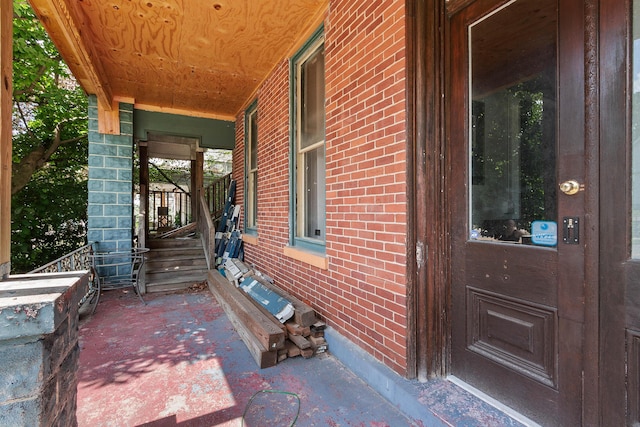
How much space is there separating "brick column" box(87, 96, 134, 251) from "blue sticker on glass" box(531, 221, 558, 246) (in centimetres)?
562

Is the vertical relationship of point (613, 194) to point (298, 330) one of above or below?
above

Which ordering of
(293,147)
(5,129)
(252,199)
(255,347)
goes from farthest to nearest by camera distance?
(252,199) → (293,147) → (255,347) → (5,129)

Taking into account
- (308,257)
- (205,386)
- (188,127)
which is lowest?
(205,386)

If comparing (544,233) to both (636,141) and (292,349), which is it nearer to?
(636,141)

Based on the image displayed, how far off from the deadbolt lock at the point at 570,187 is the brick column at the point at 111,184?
226 inches

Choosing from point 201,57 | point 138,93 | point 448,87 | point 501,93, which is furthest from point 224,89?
point 501,93

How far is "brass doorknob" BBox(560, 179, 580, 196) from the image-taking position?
135 cm

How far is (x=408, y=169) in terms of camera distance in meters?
1.88

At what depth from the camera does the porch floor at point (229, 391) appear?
1.78m

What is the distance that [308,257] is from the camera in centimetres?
304

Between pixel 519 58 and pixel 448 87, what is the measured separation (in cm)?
40

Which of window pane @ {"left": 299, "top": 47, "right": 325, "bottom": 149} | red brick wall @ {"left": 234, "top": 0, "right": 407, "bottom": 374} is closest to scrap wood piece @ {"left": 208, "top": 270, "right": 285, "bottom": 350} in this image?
red brick wall @ {"left": 234, "top": 0, "right": 407, "bottom": 374}

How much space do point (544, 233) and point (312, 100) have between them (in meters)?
2.58

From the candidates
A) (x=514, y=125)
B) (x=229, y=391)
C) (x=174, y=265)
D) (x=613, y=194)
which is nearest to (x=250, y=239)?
(x=174, y=265)
